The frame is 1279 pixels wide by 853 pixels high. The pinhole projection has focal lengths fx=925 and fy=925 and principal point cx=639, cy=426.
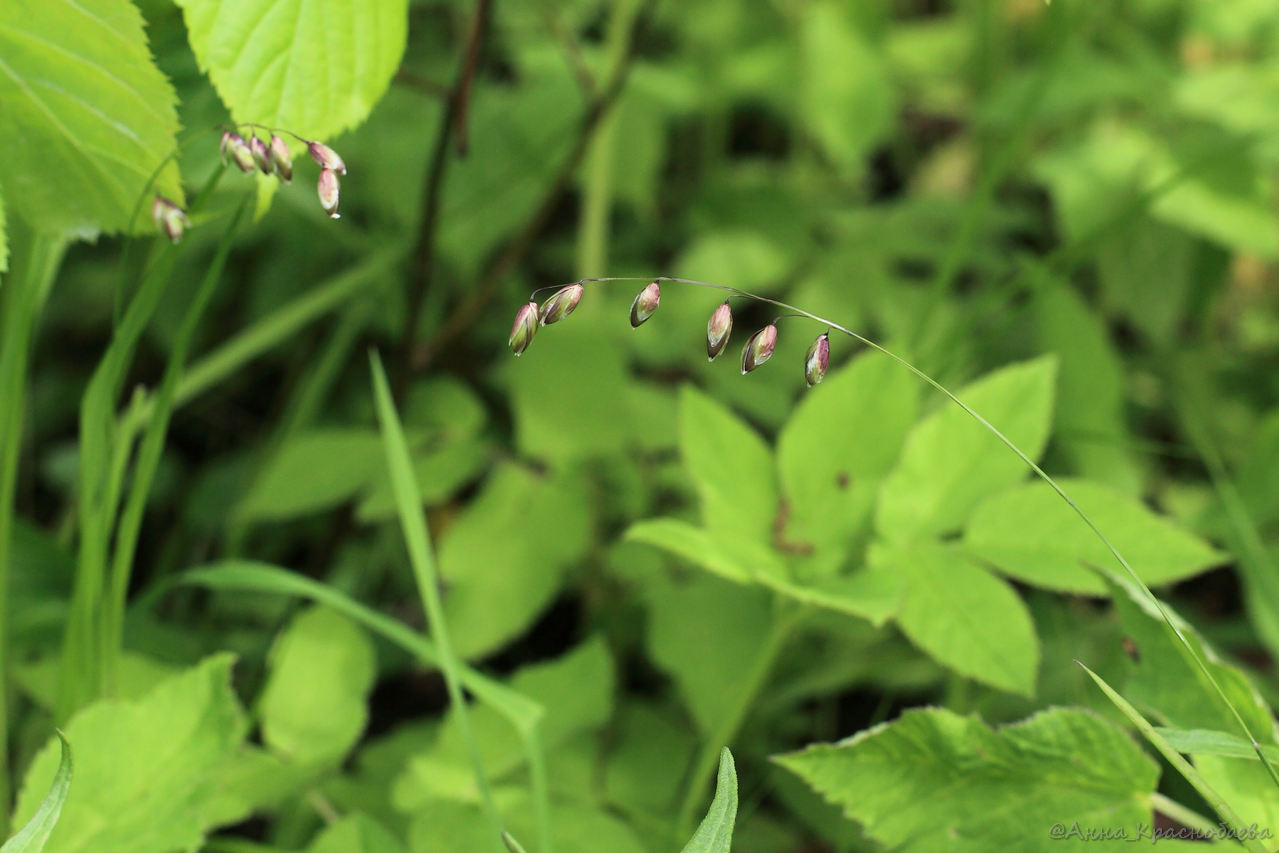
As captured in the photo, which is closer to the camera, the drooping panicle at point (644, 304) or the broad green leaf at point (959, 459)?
the drooping panicle at point (644, 304)

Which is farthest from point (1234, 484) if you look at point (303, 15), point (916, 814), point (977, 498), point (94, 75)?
point (94, 75)

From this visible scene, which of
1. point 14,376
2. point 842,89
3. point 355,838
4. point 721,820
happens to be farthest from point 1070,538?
point 842,89

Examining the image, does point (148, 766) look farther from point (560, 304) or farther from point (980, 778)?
point (980, 778)

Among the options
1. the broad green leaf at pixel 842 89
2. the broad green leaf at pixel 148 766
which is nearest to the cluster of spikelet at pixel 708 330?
the broad green leaf at pixel 148 766

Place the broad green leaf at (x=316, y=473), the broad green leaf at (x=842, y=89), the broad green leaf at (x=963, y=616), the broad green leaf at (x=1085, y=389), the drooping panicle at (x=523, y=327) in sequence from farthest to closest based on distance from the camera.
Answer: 1. the broad green leaf at (x=842, y=89)
2. the broad green leaf at (x=1085, y=389)
3. the broad green leaf at (x=316, y=473)
4. the broad green leaf at (x=963, y=616)
5. the drooping panicle at (x=523, y=327)

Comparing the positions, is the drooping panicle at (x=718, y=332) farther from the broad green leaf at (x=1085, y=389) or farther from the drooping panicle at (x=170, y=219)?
the broad green leaf at (x=1085, y=389)

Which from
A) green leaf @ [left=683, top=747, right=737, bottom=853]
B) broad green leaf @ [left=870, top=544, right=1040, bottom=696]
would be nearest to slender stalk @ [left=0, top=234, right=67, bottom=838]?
green leaf @ [left=683, top=747, right=737, bottom=853]
